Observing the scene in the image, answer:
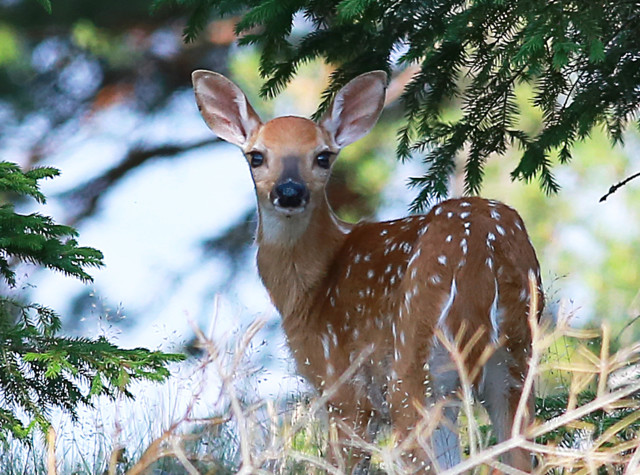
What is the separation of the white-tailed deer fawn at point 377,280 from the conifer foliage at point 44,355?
942 millimetres

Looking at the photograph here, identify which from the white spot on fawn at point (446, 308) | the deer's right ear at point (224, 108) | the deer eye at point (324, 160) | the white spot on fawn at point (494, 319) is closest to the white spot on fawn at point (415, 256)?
the white spot on fawn at point (446, 308)

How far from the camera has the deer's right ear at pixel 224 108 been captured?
21.2 feet

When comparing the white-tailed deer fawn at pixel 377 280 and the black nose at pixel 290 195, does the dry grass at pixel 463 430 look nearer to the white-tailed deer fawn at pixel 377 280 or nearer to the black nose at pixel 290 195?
the white-tailed deer fawn at pixel 377 280

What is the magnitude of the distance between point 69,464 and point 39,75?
6571 mm

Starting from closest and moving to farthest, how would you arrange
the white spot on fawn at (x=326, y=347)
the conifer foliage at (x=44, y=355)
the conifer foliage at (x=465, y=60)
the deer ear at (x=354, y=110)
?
the conifer foliage at (x=44, y=355)
the conifer foliage at (x=465, y=60)
the white spot on fawn at (x=326, y=347)
the deer ear at (x=354, y=110)

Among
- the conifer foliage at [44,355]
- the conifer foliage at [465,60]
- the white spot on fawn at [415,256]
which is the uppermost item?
the conifer foliage at [465,60]

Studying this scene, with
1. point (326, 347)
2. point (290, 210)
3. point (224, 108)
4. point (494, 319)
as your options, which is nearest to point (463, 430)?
point (326, 347)

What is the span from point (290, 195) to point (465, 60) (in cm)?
117

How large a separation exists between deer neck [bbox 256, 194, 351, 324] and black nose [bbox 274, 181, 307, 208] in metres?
0.32

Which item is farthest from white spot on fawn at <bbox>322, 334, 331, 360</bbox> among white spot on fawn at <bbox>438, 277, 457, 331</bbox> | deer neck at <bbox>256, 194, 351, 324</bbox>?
white spot on fawn at <bbox>438, 277, 457, 331</bbox>

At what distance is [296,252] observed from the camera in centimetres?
620

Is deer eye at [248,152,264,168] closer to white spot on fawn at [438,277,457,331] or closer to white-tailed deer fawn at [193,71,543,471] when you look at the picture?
white-tailed deer fawn at [193,71,543,471]

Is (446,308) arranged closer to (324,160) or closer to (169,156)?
(324,160)

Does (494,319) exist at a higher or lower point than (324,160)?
lower
